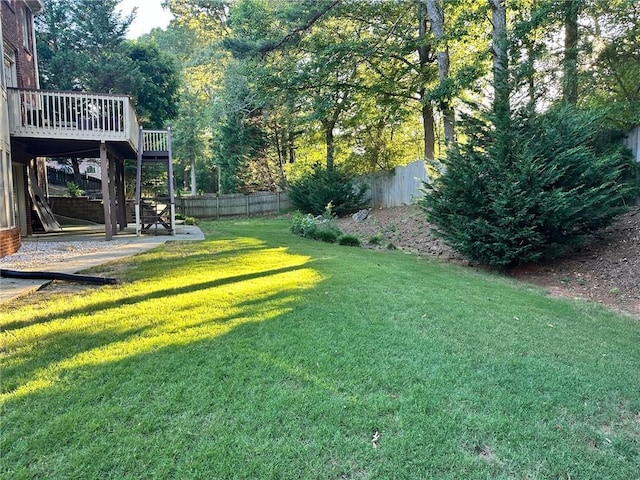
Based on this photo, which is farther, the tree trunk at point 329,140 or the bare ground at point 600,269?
the tree trunk at point 329,140

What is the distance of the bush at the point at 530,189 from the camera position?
6.69 m

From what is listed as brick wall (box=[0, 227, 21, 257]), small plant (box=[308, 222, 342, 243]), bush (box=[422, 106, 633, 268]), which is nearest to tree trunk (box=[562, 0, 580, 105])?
bush (box=[422, 106, 633, 268])

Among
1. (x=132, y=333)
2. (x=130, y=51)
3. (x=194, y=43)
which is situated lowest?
(x=132, y=333)

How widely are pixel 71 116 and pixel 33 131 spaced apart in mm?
813

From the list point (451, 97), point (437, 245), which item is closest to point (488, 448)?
point (437, 245)

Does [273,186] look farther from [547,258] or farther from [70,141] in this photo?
[547,258]

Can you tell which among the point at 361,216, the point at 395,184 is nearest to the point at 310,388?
the point at 361,216

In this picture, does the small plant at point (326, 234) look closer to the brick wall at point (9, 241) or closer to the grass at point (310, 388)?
Result: the grass at point (310, 388)

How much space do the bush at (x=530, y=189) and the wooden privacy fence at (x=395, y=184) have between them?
20.9ft

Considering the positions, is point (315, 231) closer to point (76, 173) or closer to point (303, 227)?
point (303, 227)

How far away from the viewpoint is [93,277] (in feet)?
16.5

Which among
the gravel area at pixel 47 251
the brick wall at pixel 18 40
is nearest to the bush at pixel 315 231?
the gravel area at pixel 47 251

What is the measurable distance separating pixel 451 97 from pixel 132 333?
996cm

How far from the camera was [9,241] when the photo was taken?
7328mm
